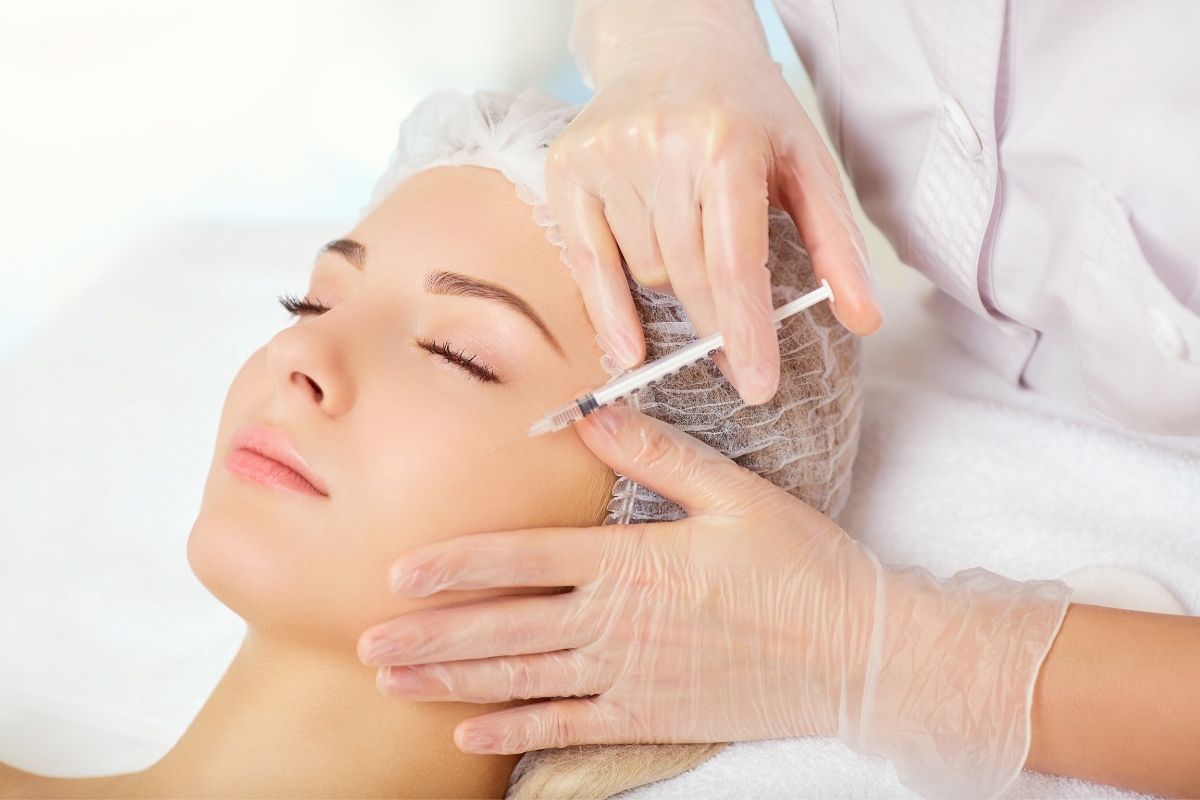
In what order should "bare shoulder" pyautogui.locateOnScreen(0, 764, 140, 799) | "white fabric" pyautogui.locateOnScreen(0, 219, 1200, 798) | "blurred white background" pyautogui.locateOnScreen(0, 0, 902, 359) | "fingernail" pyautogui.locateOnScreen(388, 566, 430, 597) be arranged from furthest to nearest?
1. "blurred white background" pyautogui.locateOnScreen(0, 0, 902, 359)
2. "white fabric" pyautogui.locateOnScreen(0, 219, 1200, 798)
3. "bare shoulder" pyautogui.locateOnScreen(0, 764, 140, 799)
4. "fingernail" pyautogui.locateOnScreen(388, 566, 430, 597)

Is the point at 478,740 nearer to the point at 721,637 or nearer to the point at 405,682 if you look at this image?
the point at 405,682

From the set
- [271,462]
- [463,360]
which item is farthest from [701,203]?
[271,462]

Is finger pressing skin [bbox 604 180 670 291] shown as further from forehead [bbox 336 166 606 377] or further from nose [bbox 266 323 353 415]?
nose [bbox 266 323 353 415]

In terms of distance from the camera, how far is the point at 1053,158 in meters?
1.30

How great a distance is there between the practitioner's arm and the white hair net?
1.18ft

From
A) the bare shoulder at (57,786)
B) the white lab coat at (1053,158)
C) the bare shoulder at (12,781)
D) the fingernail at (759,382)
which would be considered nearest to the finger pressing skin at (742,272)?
the fingernail at (759,382)

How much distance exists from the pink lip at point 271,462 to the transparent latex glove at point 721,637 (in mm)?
190

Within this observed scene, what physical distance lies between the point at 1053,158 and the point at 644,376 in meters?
0.58

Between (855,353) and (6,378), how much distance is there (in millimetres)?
1452

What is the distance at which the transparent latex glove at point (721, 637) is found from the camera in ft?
3.83

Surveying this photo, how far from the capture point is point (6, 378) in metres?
1.91

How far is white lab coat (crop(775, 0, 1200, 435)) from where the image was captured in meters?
1.21

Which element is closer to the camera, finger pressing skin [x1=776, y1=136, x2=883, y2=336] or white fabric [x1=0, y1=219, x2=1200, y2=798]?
finger pressing skin [x1=776, y1=136, x2=883, y2=336]

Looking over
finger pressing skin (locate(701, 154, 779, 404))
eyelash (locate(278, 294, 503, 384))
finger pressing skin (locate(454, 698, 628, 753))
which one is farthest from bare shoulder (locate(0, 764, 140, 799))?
finger pressing skin (locate(701, 154, 779, 404))
